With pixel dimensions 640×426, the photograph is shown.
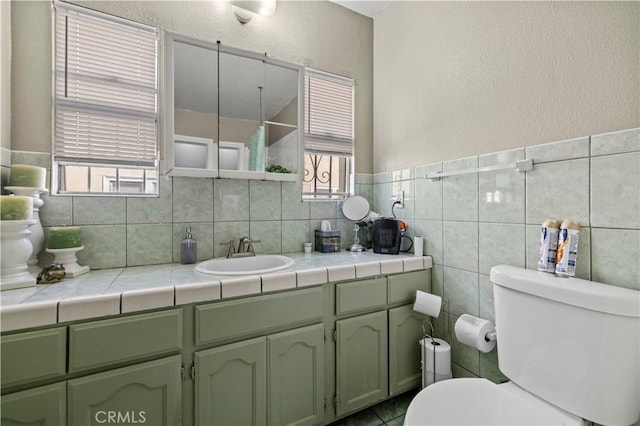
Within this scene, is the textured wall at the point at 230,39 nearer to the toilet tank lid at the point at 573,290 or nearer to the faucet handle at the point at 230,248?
the faucet handle at the point at 230,248

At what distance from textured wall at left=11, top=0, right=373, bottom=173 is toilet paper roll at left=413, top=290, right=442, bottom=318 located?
102cm

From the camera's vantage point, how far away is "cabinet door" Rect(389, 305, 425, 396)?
150 centimetres

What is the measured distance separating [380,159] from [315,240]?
0.79 meters

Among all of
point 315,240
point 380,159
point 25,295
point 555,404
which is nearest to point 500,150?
point 380,159

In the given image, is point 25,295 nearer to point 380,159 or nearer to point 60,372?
point 60,372

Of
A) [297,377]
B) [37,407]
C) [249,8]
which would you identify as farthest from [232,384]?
[249,8]

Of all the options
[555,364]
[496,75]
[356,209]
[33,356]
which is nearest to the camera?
[33,356]

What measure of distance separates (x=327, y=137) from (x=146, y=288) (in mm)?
1455

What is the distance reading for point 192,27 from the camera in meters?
1.58

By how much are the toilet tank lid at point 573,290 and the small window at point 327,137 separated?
1190 millimetres

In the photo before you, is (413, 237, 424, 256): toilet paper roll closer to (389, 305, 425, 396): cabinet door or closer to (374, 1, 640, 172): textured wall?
(389, 305, 425, 396): cabinet door

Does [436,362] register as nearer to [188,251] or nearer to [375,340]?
[375,340]

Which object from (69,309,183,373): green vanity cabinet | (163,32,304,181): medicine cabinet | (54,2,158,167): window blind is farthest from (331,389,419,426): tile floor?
(54,2,158,167): window blind

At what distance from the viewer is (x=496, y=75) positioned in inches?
53.5
